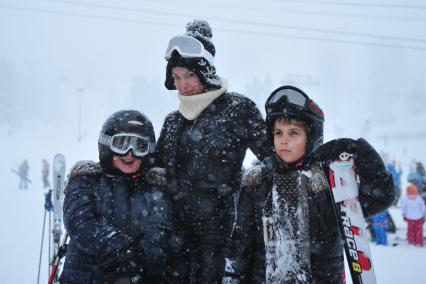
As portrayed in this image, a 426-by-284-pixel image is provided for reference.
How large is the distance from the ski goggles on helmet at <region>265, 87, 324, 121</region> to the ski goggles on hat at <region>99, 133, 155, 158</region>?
110cm

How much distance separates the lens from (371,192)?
2068 mm

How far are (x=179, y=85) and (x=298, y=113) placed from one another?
1097 millimetres

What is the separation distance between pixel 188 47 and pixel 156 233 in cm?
150

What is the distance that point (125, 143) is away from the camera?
2.95m

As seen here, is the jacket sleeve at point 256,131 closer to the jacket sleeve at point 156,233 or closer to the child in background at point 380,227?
the jacket sleeve at point 156,233

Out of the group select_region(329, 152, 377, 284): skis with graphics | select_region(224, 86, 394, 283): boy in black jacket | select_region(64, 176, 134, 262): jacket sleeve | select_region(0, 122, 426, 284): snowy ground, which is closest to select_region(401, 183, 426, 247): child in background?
select_region(0, 122, 426, 284): snowy ground

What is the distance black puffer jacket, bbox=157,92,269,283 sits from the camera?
2.80 metres

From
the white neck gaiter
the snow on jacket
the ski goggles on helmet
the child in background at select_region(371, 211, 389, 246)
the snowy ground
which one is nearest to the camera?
the ski goggles on helmet

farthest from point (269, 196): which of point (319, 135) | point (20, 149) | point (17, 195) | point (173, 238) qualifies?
point (20, 149)

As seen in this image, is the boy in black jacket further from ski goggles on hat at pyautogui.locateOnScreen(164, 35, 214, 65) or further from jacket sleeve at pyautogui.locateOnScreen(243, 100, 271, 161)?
ski goggles on hat at pyautogui.locateOnScreen(164, 35, 214, 65)

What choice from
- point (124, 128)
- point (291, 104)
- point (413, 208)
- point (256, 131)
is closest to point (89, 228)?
point (124, 128)

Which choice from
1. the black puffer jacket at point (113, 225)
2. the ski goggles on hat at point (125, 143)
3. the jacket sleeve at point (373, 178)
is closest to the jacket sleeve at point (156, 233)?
the black puffer jacket at point (113, 225)

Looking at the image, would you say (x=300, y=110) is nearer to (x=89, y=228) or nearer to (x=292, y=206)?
(x=292, y=206)

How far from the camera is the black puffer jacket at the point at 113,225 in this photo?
2.54 m
